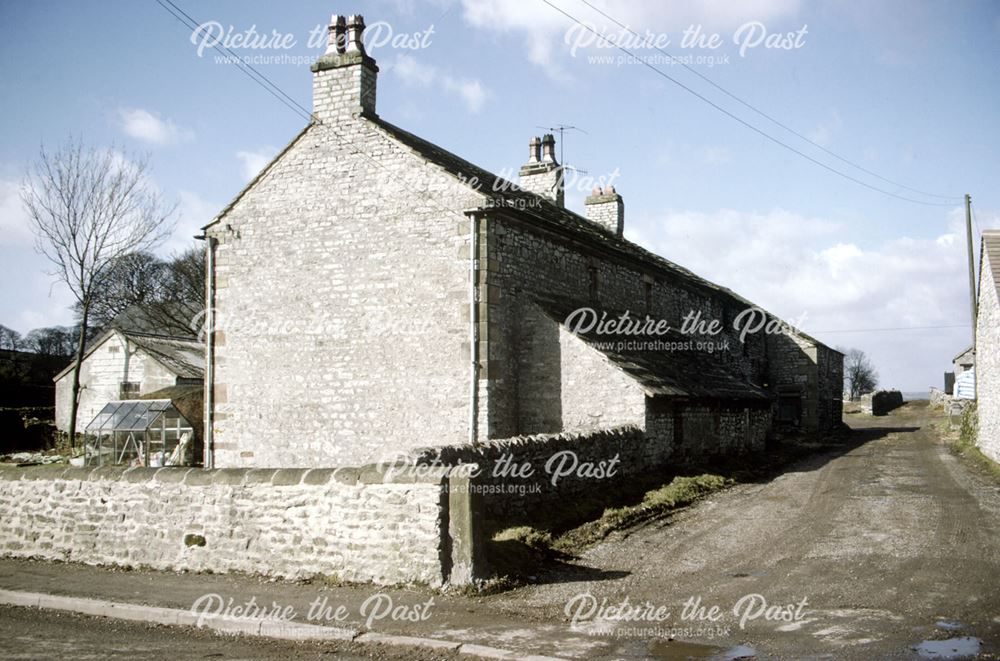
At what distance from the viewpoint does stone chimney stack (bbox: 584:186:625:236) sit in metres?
29.8

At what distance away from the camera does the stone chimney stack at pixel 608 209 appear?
29.8 metres

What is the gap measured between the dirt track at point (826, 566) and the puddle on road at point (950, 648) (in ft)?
0.28

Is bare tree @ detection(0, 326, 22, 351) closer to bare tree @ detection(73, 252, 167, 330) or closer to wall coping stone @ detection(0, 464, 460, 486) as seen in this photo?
bare tree @ detection(73, 252, 167, 330)

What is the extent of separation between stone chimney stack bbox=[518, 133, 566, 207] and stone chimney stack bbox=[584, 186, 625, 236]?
4161 mm

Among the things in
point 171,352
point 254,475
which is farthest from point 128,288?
point 254,475

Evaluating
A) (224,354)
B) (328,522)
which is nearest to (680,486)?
(328,522)

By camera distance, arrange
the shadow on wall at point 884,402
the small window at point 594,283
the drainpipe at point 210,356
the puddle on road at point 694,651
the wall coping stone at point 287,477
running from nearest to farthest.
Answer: the puddle on road at point 694,651 → the wall coping stone at point 287,477 → the drainpipe at point 210,356 → the small window at point 594,283 → the shadow on wall at point 884,402

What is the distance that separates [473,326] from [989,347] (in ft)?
45.8

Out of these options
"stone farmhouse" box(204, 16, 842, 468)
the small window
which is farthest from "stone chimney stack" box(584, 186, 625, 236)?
"stone farmhouse" box(204, 16, 842, 468)

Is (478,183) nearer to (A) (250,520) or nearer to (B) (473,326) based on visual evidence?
(B) (473,326)

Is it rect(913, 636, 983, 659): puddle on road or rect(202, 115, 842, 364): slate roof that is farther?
rect(202, 115, 842, 364): slate roof

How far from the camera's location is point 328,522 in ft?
29.6

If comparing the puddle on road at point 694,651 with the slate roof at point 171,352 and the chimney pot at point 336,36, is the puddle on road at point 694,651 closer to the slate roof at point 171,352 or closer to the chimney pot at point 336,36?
the chimney pot at point 336,36

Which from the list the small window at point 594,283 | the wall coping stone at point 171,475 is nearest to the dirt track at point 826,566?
the wall coping stone at point 171,475
